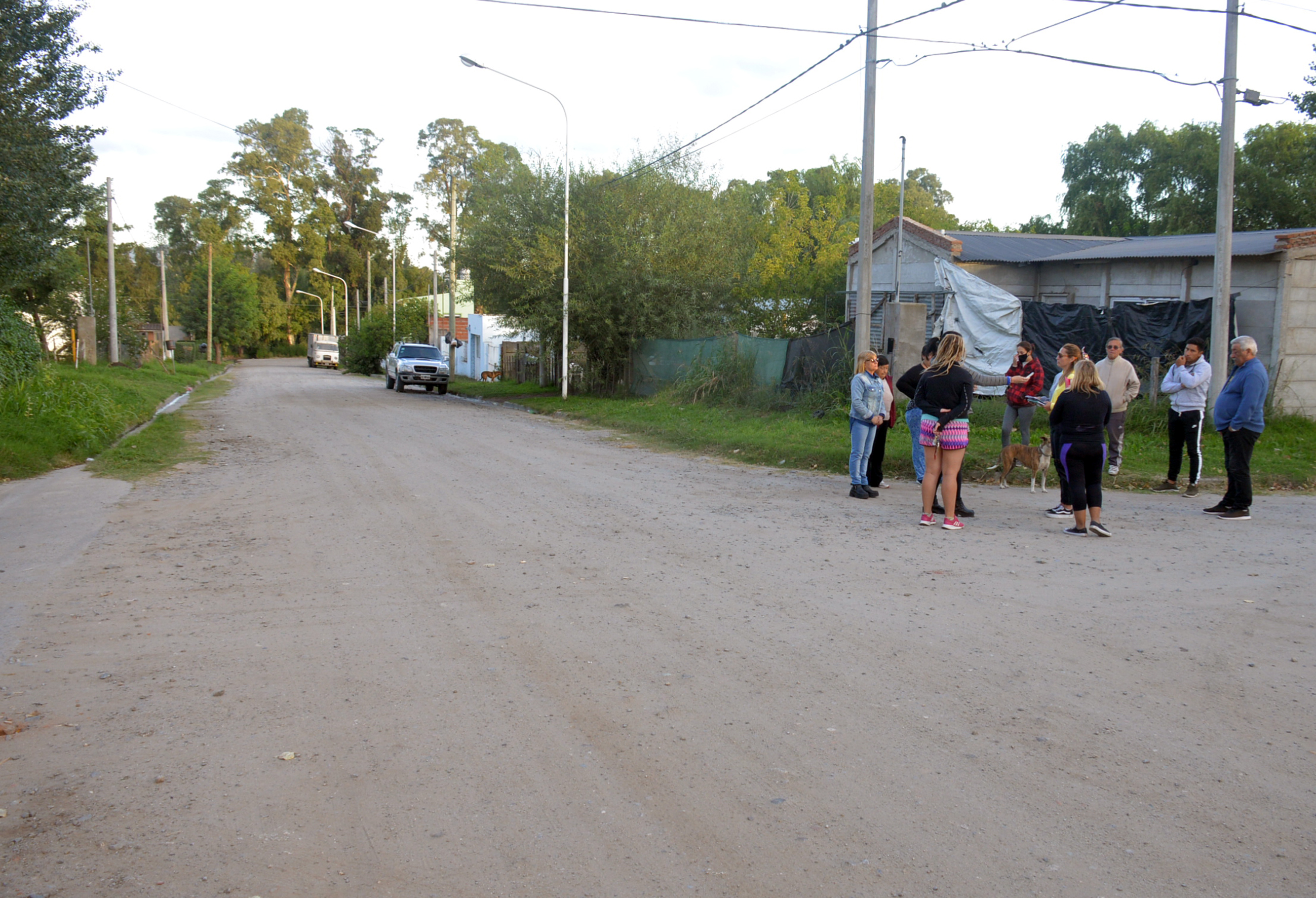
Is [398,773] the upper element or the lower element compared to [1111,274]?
lower

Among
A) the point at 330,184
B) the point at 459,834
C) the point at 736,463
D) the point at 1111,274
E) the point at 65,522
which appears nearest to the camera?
the point at 459,834

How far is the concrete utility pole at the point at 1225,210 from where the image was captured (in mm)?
13492

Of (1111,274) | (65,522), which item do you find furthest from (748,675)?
(1111,274)

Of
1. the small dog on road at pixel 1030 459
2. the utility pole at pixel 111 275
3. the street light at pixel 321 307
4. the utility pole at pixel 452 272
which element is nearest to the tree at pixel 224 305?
the street light at pixel 321 307

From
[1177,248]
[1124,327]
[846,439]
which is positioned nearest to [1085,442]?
[846,439]

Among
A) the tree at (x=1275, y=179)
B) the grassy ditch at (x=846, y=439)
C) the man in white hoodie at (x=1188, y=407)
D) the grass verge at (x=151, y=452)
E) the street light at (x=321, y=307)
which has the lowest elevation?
the grass verge at (x=151, y=452)

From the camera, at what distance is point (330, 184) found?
79625 mm

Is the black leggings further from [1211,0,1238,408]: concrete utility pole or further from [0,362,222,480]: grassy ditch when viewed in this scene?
[0,362,222,480]: grassy ditch

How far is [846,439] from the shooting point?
48.5 ft

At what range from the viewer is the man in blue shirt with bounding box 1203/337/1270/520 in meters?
9.57

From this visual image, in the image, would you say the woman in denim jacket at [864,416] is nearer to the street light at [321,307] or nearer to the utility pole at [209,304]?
the utility pole at [209,304]

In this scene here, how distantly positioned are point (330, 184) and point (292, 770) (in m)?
83.6

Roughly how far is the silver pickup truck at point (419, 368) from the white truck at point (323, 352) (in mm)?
35061

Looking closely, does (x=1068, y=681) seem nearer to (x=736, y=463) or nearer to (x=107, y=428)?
(x=736, y=463)
